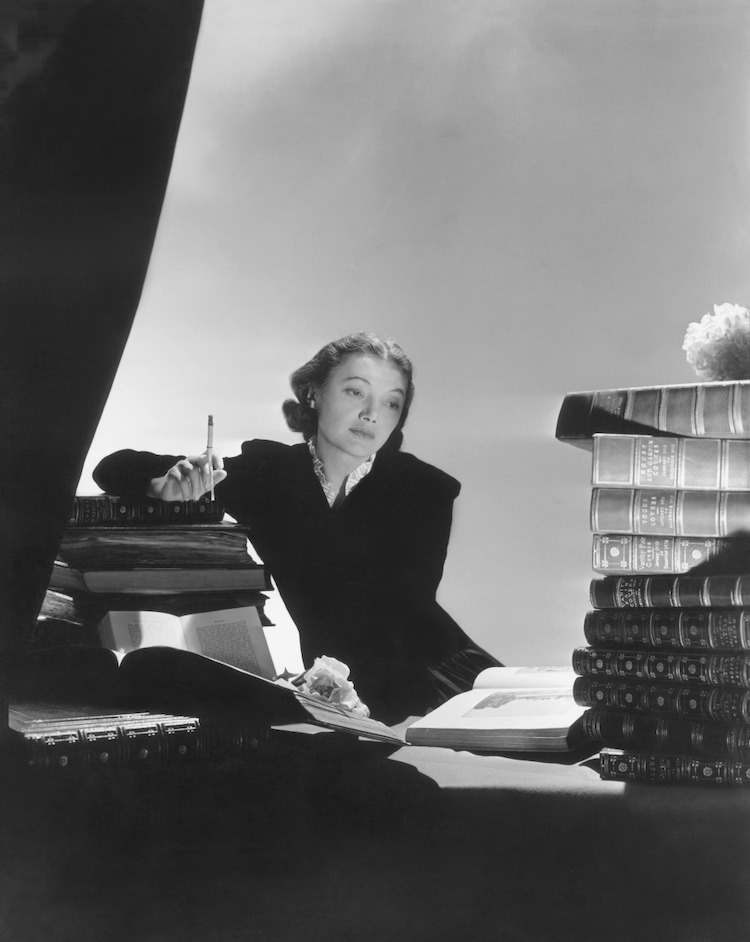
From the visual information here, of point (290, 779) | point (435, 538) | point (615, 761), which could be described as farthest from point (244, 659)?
point (615, 761)

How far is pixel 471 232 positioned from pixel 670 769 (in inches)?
29.1

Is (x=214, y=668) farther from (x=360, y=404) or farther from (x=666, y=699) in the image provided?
(x=666, y=699)

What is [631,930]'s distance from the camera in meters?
1.14

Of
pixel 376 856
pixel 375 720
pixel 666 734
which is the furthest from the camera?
pixel 375 720

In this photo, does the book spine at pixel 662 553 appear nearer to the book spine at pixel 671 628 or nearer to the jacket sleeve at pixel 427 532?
the book spine at pixel 671 628

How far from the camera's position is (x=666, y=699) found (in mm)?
1080

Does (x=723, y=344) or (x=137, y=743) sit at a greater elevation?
(x=723, y=344)

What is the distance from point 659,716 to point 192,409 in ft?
2.41

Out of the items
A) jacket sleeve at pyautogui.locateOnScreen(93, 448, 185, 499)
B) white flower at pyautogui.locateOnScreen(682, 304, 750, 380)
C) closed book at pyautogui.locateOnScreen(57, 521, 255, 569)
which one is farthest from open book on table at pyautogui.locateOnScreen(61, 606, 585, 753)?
white flower at pyautogui.locateOnScreen(682, 304, 750, 380)

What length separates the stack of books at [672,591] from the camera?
106 centimetres

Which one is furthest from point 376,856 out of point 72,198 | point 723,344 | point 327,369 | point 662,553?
point 72,198

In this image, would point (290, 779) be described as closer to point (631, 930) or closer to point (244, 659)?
point (244, 659)

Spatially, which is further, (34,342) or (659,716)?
(34,342)

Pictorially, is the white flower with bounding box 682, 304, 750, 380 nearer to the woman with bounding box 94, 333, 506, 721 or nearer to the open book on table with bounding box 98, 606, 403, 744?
the woman with bounding box 94, 333, 506, 721
